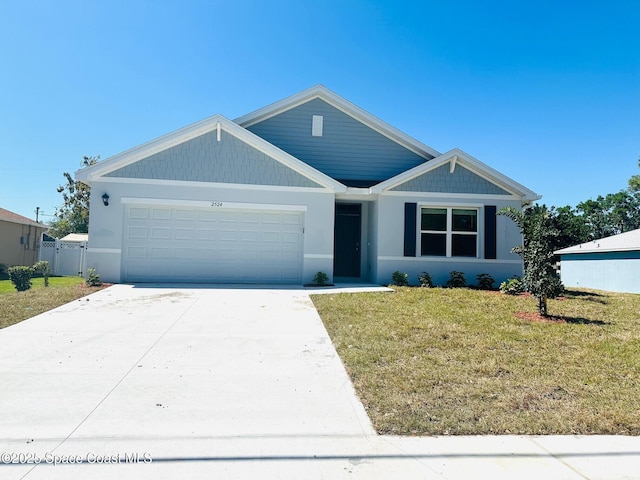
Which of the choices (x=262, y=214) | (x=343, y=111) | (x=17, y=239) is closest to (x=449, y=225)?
(x=343, y=111)

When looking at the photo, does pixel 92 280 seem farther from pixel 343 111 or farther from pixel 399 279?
pixel 343 111

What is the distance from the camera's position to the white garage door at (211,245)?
461 inches

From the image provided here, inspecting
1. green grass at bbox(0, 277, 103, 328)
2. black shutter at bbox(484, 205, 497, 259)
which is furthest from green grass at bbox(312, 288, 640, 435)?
green grass at bbox(0, 277, 103, 328)

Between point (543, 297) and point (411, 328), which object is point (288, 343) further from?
point (543, 297)

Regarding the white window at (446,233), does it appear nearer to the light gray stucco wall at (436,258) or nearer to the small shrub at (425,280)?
the light gray stucco wall at (436,258)

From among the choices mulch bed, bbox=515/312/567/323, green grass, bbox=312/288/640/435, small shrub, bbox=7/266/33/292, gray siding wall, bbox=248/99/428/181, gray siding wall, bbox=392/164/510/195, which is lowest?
green grass, bbox=312/288/640/435

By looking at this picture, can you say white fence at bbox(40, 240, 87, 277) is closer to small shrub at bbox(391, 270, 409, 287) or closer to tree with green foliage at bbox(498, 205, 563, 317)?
small shrub at bbox(391, 270, 409, 287)

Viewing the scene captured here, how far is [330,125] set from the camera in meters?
14.9

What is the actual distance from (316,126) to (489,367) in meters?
11.9

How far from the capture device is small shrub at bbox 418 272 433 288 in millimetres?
12149

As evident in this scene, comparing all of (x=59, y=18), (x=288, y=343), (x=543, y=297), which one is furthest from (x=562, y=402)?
(x=59, y=18)

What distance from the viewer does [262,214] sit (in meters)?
12.2

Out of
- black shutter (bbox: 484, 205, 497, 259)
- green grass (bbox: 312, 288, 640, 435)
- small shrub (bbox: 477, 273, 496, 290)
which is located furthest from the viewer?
black shutter (bbox: 484, 205, 497, 259)

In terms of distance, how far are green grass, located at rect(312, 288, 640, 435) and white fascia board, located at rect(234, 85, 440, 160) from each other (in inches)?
317
